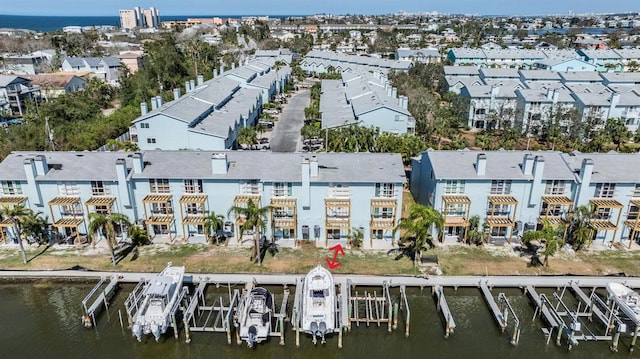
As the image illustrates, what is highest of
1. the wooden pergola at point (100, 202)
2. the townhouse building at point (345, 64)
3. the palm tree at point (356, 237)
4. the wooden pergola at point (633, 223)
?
the townhouse building at point (345, 64)

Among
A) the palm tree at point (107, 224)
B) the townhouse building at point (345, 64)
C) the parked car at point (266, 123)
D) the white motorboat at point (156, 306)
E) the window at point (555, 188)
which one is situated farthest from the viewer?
the townhouse building at point (345, 64)

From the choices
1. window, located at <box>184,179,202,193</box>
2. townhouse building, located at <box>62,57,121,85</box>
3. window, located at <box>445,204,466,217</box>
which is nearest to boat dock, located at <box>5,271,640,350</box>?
window, located at <box>445,204,466,217</box>

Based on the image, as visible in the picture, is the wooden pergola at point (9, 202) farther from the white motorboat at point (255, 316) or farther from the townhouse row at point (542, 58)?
the townhouse row at point (542, 58)

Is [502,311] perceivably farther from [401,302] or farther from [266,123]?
[266,123]

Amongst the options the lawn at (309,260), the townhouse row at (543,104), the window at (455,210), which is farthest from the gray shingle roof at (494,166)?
the townhouse row at (543,104)

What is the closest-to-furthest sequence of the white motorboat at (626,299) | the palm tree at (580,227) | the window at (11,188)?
the white motorboat at (626,299)
the palm tree at (580,227)
the window at (11,188)

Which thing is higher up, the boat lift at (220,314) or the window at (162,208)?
the window at (162,208)
